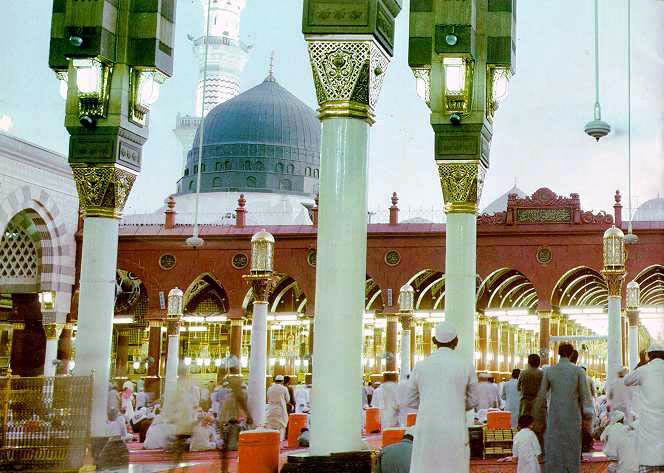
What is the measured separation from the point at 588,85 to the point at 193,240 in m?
11.2

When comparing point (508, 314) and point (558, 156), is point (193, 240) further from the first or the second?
point (558, 156)

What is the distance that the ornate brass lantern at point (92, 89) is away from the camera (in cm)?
707

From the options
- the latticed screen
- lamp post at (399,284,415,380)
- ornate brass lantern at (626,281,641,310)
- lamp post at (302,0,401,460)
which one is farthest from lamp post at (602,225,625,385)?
the latticed screen

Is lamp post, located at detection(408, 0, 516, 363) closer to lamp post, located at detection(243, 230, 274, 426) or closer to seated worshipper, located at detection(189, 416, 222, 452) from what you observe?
seated worshipper, located at detection(189, 416, 222, 452)

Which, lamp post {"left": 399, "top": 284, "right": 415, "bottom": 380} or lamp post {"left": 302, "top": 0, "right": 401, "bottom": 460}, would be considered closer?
lamp post {"left": 302, "top": 0, "right": 401, "bottom": 460}

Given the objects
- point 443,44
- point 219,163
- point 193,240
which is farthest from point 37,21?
point 219,163

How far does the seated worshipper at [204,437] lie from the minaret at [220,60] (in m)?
33.8

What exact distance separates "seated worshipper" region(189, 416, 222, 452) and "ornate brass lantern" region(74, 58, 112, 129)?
3.79 metres

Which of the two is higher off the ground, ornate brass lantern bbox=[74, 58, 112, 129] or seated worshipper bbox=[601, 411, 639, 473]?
ornate brass lantern bbox=[74, 58, 112, 129]

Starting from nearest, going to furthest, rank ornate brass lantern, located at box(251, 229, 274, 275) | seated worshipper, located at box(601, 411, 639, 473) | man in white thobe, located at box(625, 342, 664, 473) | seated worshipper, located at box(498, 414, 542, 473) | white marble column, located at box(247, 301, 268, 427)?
1. man in white thobe, located at box(625, 342, 664, 473)
2. seated worshipper, located at box(498, 414, 542, 473)
3. seated worshipper, located at box(601, 411, 639, 473)
4. white marble column, located at box(247, 301, 268, 427)
5. ornate brass lantern, located at box(251, 229, 274, 275)

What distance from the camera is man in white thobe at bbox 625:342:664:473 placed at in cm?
548

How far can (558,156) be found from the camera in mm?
24672

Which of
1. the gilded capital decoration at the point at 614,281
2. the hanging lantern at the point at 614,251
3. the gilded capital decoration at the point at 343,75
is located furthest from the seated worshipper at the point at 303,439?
the gilded capital decoration at the point at 343,75

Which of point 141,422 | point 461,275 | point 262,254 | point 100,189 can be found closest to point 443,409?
point 461,275
